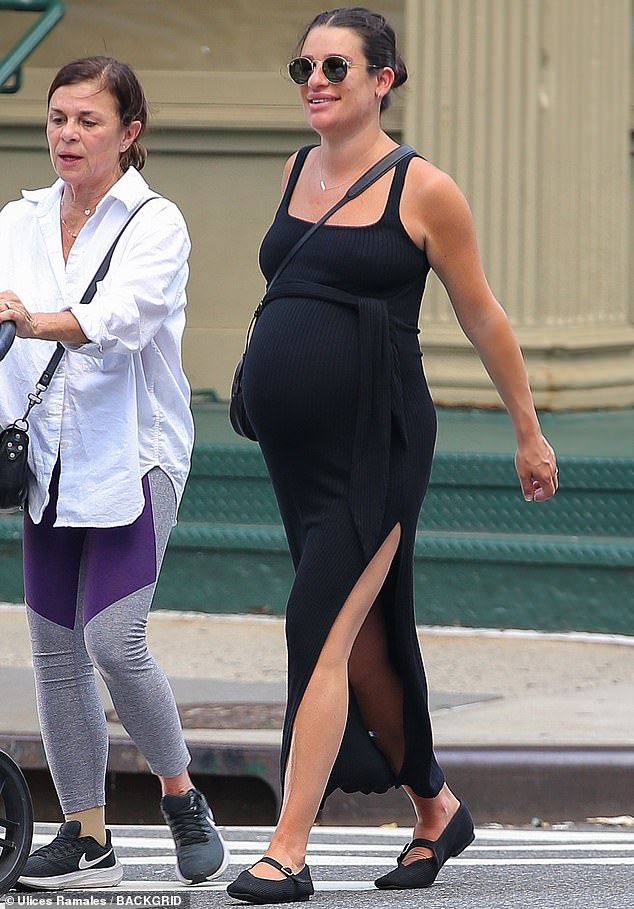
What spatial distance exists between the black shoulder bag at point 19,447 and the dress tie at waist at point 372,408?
1.62ft

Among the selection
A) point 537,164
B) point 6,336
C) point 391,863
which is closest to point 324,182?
point 6,336

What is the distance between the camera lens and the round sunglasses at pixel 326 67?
4164 millimetres

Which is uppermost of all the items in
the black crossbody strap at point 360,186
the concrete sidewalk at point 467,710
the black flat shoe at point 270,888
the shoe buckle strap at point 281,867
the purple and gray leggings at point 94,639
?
the black crossbody strap at point 360,186

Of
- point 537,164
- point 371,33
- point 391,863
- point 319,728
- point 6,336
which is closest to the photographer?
point 6,336

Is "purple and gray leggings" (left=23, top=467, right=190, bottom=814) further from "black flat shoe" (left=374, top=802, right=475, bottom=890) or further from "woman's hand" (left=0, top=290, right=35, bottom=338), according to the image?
"black flat shoe" (left=374, top=802, right=475, bottom=890)

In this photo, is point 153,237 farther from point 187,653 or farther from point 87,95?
point 187,653

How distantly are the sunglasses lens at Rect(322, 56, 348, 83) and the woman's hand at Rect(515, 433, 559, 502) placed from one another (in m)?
0.94

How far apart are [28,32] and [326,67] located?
5001 mm

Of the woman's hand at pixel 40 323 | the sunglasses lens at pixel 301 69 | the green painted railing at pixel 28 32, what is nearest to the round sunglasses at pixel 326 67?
the sunglasses lens at pixel 301 69

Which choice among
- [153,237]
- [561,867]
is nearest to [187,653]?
[561,867]

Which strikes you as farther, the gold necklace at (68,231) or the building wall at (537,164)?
the building wall at (537,164)

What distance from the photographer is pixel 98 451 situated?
4137mm

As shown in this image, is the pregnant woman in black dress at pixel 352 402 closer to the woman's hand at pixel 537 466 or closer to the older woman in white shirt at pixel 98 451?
the woman's hand at pixel 537 466

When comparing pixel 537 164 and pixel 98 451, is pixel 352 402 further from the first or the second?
pixel 537 164
